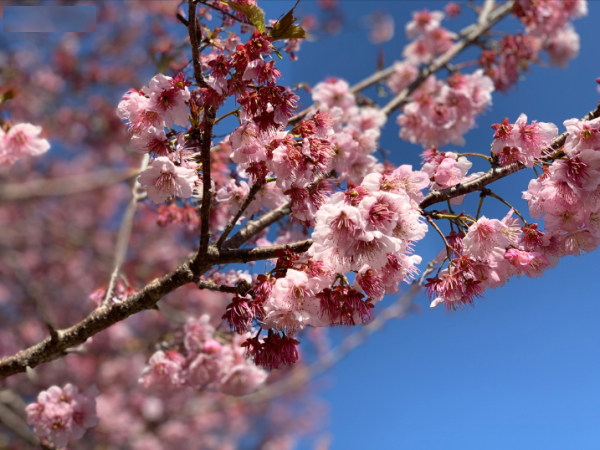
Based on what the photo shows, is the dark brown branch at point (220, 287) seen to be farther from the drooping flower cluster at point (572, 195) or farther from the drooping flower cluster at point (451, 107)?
the drooping flower cluster at point (451, 107)

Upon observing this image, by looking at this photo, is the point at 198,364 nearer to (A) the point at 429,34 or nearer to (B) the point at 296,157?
(B) the point at 296,157

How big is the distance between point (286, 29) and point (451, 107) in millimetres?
2573

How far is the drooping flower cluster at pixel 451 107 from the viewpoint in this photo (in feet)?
11.8

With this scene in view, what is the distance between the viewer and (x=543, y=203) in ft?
5.14

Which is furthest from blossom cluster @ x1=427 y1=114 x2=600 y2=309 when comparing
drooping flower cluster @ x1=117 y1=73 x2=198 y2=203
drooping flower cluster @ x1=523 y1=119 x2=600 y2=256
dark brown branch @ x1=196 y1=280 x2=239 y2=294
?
drooping flower cluster @ x1=117 y1=73 x2=198 y2=203

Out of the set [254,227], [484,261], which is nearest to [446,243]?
[484,261]

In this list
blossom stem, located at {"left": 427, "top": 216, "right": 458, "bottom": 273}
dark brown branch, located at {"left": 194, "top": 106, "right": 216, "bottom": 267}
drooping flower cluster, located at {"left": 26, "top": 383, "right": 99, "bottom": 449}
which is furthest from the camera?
drooping flower cluster, located at {"left": 26, "top": 383, "right": 99, "bottom": 449}

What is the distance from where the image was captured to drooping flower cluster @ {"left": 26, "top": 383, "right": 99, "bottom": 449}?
2.50 metres

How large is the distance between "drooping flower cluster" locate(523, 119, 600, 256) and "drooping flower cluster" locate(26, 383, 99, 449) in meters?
2.48

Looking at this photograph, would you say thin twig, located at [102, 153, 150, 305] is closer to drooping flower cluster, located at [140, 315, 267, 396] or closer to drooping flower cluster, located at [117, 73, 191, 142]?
drooping flower cluster, located at [140, 315, 267, 396]

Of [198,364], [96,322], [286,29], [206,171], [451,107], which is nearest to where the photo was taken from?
[286,29]

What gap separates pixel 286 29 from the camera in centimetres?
141

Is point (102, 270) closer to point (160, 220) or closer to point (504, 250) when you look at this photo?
point (160, 220)

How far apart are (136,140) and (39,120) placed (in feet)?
19.6
